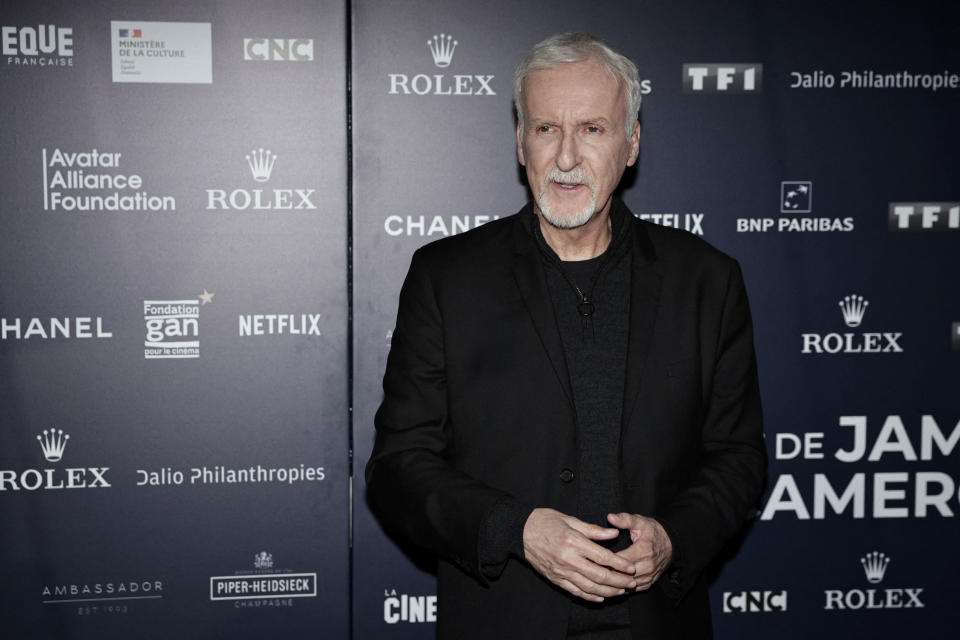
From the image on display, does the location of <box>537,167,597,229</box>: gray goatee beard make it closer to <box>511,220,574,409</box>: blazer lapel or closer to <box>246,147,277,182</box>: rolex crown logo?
<box>511,220,574,409</box>: blazer lapel

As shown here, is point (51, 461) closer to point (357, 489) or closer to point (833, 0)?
point (357, 489)

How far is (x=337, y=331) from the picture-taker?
248 centimetres

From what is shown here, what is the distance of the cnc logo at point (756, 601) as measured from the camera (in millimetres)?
2654

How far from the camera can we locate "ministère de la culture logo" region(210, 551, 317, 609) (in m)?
2.49

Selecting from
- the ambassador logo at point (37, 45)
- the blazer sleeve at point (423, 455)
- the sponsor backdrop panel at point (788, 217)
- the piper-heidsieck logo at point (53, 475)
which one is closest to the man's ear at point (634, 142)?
the blazer sleeve at point (423, 455)

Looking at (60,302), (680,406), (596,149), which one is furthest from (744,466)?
(60,302)

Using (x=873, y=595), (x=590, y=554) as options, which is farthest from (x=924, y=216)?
(x=590, y=554)

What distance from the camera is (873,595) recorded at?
8.80ft

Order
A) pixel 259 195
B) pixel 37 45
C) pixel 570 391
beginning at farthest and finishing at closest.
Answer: pixel 259 195 → pixel 37 45 → pixel 570 391

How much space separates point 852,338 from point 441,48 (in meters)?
1.53

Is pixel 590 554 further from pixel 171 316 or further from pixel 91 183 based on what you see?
pixel 91 183

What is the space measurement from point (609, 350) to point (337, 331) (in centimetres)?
109

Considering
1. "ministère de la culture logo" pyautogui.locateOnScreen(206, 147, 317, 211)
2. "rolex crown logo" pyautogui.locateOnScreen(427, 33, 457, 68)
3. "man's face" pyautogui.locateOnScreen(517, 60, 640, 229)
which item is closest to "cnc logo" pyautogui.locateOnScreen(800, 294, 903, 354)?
"man's face" pyautogui.locateOnScreen(517, 60, 640, 229)

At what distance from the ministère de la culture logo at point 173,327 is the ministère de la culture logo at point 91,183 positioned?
0.28m
